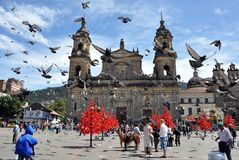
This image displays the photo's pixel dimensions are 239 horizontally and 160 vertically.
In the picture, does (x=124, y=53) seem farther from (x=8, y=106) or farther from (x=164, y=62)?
(x=8, y=106)

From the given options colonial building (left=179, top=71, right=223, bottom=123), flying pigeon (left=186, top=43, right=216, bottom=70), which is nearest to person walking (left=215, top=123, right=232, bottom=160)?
flying pigeon (left=186, top=43, right=216, bottom=70)

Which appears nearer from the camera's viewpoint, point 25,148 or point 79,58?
point 25,148

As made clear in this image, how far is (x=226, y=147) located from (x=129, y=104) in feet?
158

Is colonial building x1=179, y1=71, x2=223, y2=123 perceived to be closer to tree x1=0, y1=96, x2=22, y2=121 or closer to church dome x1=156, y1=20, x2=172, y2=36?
church dome x1=156, y1=20, x2=172, y2=36

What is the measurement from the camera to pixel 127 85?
57.4 metres

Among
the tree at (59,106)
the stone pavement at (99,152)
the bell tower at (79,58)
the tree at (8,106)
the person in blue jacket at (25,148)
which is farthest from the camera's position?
the tree at (59,106)

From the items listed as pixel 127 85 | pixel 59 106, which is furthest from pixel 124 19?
pixel 59 106

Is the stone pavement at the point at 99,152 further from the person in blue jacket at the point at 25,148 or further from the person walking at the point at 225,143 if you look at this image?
the person in blue jacket at the point at 25,148

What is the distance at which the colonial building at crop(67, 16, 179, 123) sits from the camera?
5669cm

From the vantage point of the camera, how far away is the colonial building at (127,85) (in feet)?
186

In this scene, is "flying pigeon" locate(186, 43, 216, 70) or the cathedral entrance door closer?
"flying pigeon" locate(186, 43, 216, 70)

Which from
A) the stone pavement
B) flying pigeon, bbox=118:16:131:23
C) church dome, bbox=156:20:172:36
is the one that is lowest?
the stone pavement

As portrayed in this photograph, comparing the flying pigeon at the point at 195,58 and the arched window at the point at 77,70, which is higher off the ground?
the arched window at the point at 77,70

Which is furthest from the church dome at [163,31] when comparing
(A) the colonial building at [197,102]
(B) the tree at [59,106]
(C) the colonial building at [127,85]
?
(B) the tree at [59,106]
